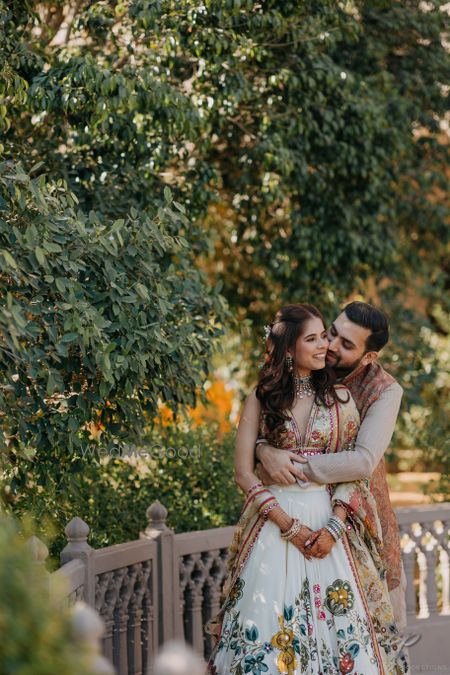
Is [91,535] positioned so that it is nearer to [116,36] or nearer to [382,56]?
[116,36]

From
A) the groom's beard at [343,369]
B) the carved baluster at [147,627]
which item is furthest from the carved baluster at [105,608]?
the groom's beard at [343,369]

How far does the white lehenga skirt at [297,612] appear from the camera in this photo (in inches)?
146

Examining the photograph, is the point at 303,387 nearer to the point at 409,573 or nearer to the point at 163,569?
the point at 163,569

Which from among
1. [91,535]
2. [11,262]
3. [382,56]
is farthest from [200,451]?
[382,56]

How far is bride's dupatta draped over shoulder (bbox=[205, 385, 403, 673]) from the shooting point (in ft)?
12.7

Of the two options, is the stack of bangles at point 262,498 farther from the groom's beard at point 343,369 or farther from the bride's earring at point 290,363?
the groom's beard at point 343,369

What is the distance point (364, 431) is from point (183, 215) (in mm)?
1636

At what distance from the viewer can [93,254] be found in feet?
13.0

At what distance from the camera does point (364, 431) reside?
395cm

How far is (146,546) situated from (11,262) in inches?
83.4

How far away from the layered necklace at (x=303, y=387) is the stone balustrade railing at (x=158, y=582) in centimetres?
106

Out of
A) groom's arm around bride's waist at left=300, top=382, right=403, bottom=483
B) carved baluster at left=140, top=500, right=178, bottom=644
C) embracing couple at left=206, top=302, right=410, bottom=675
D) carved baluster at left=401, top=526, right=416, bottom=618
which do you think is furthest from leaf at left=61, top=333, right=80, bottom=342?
carved baluster at left=401, top=526, right=416, bottom=618

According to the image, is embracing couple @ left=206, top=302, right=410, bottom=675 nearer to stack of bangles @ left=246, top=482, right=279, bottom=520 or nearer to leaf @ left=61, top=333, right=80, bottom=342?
stack of bangles @ left=246, top=482, right=279, bottom=520

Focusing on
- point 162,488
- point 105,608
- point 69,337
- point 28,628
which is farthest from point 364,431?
point 28,628
